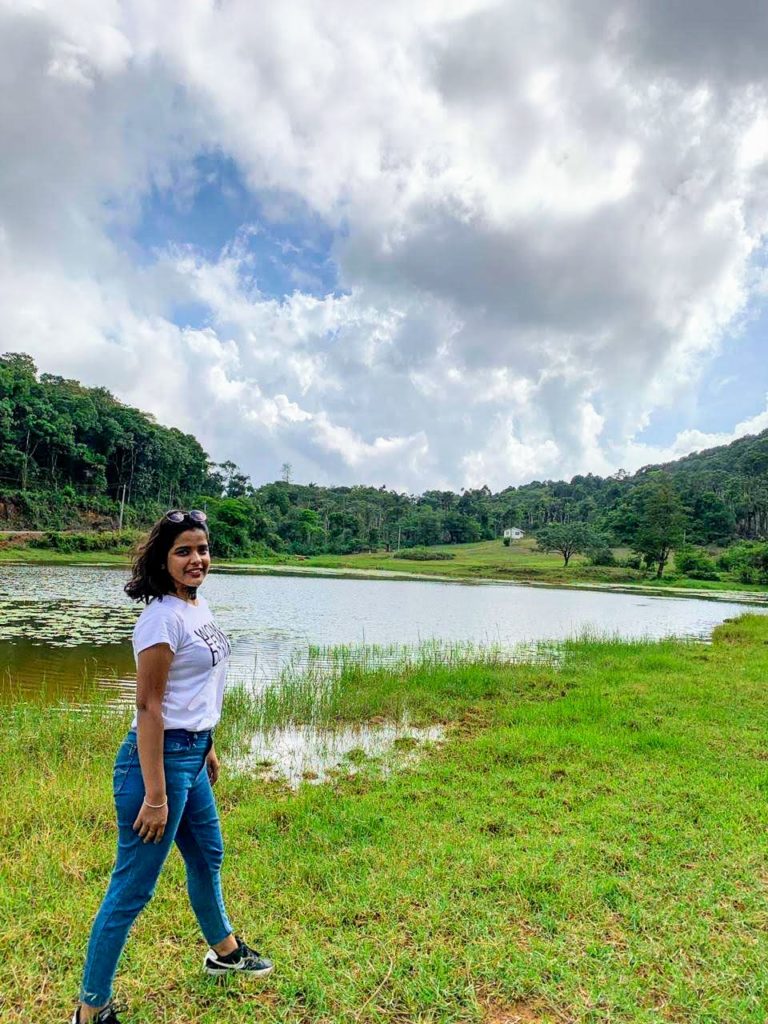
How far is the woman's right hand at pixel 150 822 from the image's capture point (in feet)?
7.30

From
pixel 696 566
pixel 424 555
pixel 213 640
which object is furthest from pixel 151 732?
pixel 424 555

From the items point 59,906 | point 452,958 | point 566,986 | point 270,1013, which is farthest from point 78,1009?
point 566,986

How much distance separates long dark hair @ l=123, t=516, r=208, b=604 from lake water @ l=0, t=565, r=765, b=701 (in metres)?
7.65

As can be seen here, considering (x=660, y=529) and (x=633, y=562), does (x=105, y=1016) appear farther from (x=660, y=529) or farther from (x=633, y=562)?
(x=633, y=562)

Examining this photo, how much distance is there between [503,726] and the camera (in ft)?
25.5

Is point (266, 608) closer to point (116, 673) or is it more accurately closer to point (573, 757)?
point (116, 673)

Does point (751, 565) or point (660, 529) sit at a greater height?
point (660, 529)

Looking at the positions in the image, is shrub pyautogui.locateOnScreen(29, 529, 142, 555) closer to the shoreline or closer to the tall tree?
the shoreline

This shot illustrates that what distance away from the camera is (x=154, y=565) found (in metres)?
2.50

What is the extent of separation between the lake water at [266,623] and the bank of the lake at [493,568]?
665 inches

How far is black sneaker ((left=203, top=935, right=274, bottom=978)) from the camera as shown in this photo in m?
2.66

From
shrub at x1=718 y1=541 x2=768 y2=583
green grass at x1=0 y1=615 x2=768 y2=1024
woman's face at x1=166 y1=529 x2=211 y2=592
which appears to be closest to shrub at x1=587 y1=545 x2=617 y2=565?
shrub at x1=718 y1=541 x2=768 y2=583

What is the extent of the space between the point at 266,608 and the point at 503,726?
1738 cm

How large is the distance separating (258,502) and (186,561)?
100m
